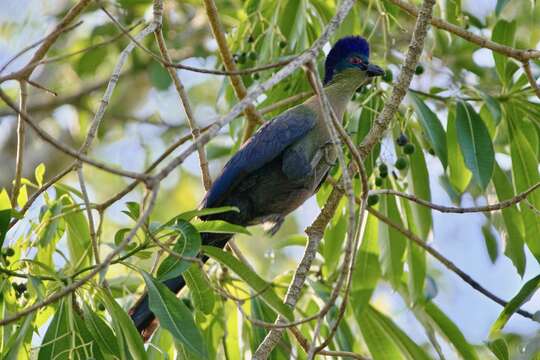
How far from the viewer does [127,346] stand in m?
3.16

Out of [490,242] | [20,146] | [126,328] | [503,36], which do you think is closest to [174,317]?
[126,328]

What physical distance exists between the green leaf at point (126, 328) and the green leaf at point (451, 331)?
1877mm

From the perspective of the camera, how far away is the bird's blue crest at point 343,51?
4.53 metres

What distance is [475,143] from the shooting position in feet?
13.5

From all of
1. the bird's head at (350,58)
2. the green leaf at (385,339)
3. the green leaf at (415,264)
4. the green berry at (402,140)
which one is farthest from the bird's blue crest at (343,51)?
the green leaf at (385,339)

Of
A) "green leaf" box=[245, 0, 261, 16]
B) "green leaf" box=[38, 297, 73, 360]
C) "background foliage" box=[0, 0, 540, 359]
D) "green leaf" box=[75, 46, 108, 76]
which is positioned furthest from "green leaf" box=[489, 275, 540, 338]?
"green leaf" box=[75, 46, 108, 76]

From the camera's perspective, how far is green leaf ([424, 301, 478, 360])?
4.40m

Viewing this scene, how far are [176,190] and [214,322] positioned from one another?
4.22m

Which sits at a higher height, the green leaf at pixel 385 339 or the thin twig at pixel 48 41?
the thin twig at pixel 48 41

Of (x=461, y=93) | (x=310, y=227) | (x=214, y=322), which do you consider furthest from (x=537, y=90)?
(x=214, y=322)

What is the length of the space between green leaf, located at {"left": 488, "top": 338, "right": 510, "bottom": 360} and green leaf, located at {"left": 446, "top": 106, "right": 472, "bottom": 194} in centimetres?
109

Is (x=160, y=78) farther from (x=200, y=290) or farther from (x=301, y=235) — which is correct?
(x=200, y=290)

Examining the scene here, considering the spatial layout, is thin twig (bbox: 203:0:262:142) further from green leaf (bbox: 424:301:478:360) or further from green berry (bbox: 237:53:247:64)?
green leaf (bbox: 424:301:478:360)

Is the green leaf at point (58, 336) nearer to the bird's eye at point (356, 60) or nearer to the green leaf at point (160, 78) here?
the bird's eye at point (356, 60)
